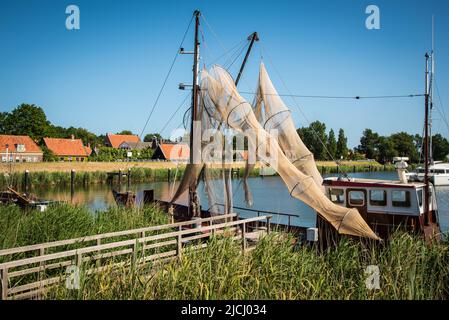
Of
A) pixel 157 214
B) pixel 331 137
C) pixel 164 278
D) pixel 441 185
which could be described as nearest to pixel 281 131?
pixel 157 214

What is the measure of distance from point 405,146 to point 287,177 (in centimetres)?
10703

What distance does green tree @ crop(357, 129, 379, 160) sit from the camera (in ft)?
354

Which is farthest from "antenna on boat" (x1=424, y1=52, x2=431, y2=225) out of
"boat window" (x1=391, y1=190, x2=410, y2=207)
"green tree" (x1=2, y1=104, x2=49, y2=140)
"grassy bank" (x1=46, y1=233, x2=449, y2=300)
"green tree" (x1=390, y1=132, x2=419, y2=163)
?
"green tree" (x1=390, y1=132, x2=419, y2=163)

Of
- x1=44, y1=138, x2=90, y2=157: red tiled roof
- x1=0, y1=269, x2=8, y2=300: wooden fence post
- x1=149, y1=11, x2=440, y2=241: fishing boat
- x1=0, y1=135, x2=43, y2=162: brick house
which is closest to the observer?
x1=0, y1=269, x2=8, y2=300: wooden fence post

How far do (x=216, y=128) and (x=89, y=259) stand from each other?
25.4ft

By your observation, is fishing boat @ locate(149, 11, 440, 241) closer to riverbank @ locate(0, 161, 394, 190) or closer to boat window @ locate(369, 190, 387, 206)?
boat window @ locate(369, 190, 387, 206)

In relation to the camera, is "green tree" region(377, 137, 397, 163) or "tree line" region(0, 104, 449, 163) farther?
"green tree" region(377, 137, 397, 163)

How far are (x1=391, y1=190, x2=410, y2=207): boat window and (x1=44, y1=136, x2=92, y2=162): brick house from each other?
65938 mm

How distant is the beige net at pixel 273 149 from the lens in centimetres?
959

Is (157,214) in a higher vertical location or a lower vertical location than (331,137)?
lower

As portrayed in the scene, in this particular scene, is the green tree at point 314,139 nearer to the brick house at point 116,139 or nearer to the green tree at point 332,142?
the green tree at point 332,142
